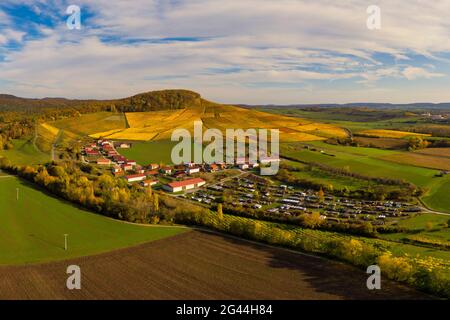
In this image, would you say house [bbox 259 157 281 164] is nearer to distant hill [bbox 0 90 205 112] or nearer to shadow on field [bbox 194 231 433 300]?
shadow on field [bbox 194 231 433 300]

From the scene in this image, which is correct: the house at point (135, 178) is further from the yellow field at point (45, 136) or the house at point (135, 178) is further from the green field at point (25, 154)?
the yellow field at point (45, 136)

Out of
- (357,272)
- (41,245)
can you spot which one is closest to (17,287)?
(41,245)

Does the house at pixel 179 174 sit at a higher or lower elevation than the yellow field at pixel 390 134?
lower

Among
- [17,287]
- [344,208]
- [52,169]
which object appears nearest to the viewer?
[17,287]

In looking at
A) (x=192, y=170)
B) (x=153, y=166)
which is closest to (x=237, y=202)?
(x=192, y=170)

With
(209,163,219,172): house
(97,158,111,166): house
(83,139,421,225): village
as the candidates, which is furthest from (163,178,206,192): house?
(97,158,111,166): house

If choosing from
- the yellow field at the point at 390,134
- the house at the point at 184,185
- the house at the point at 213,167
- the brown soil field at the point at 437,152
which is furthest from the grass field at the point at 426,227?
the yellow field at the point at 390,134

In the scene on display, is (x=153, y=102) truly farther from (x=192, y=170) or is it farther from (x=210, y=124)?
(x=192, y=170)
